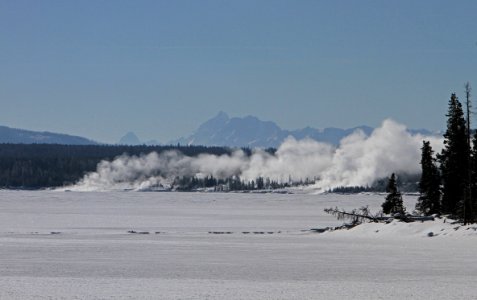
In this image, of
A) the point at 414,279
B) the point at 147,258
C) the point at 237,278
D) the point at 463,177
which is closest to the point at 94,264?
the point at 147,258

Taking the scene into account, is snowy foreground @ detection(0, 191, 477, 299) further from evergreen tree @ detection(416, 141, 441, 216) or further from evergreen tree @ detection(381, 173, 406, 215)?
evergreen tree @ detection(381, 173, 406, 215)

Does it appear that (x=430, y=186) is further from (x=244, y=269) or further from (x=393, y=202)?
(x=244, y=269)

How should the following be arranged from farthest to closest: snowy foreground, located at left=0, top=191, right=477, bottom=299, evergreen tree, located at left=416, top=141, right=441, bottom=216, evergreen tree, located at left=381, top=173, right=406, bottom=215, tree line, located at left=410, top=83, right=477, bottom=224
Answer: evergreen tree, located at left=381, top=173, right=406, bottom=215, evergreen tree, located at left=416, top=141, right=441, bottom=216, tree line, located at left=410, top=83, right=477, bottom=224, snowy foreground, located at left=0, top=191, right=477, bottom=299

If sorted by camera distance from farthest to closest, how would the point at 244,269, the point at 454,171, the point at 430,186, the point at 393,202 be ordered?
the point at 393,202, the point at 430,186, the point at 454,171, the point at 244,269

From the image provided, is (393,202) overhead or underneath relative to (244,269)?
overhead

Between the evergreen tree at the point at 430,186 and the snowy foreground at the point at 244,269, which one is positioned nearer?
the snowy foreground at the point at 244,269

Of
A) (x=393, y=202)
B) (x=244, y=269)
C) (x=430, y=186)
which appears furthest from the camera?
(x=393, y=202)

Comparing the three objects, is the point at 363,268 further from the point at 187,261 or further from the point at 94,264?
the point at 94,264

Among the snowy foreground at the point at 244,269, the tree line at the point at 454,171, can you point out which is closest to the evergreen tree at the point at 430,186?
the tree line at the point at 454,171

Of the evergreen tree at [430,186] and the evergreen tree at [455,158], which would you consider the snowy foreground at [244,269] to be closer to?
the evergreen tree at [455,158]

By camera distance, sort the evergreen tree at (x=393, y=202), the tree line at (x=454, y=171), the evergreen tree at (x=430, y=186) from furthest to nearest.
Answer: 1. the evergreen tree at (x=393, y=202)
2. the evergreen tree at (x=430, y=186)
3. the tree line at (x=454, y=171)

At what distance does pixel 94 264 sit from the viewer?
33.5 m

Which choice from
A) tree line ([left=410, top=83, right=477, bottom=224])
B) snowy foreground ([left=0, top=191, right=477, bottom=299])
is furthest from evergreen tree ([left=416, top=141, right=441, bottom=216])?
snowy foreground ([left=0, top=191, right=477, bottom=299])

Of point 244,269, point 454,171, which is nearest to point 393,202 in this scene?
point 454,171
